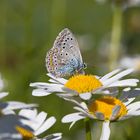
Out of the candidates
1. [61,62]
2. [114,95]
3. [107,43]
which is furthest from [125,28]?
[114,95]

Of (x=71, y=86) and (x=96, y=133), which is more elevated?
(x=71, y=86)

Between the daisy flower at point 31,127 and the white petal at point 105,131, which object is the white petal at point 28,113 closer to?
the daisy flower at point 31,127

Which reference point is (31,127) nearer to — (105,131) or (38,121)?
(38,121)

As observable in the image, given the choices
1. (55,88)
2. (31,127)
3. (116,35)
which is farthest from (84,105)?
(116,35)

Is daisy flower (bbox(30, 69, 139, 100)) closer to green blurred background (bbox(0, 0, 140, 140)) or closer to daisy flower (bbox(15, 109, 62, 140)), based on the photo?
daisy flower (bbox(15, 109, 62, 140))

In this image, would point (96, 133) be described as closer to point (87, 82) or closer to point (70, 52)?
point (70, 52)

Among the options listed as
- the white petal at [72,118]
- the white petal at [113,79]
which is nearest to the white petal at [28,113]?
the white petal at [72,118]
